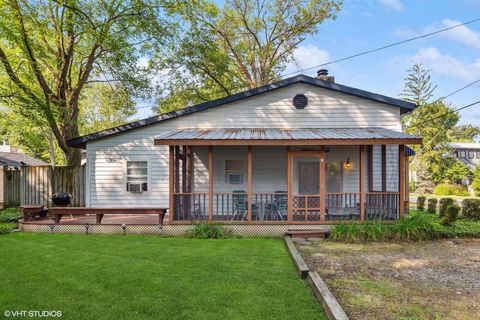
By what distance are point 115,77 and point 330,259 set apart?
14.4 meters

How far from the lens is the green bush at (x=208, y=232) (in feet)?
28.3

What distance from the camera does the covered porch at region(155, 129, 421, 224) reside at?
9.00 meters

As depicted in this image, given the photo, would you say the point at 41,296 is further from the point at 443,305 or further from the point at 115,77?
the point at 115,77

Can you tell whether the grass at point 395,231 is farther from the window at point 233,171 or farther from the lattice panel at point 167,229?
the window at point 233,171

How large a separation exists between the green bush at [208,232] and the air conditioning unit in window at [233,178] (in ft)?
10.1

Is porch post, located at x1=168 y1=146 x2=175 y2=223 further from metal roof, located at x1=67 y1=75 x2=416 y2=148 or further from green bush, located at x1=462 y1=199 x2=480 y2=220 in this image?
green bush, located at x1=462 y1=199 x2=480 y2=220

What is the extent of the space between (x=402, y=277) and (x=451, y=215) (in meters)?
5.62

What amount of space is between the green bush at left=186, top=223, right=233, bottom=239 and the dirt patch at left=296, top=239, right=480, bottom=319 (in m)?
2.20

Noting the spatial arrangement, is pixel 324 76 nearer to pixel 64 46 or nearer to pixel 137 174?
pixel 137 174

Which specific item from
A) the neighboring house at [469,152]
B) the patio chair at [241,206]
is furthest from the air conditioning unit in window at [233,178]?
the neighboring house at [469,152]

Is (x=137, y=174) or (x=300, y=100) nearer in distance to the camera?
(x=300, y=100)

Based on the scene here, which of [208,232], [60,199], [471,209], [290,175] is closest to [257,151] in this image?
[290,175]

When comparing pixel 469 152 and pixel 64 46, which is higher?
pixel 64 46

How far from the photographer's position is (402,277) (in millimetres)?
5523
